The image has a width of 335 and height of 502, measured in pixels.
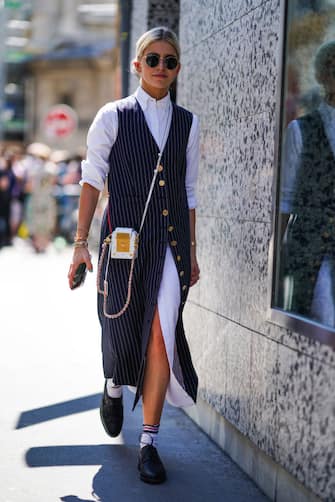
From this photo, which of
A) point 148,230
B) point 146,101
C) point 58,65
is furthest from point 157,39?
point 58,65

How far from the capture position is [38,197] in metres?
20.3

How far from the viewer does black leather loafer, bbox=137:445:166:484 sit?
474 centimetres

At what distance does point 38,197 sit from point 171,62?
15.6 meters

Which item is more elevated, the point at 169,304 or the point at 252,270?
the point at 252,270

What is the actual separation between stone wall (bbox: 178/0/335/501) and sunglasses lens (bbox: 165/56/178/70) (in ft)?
1.25

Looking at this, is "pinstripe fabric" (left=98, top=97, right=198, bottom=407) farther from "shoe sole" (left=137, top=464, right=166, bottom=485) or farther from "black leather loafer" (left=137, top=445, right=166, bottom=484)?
"shoe sole" (left=137, top=464, right=166, bottom=485)

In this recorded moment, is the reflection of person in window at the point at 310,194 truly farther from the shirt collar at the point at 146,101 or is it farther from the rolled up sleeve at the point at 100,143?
the rolled up sleeve at the point at 100,143

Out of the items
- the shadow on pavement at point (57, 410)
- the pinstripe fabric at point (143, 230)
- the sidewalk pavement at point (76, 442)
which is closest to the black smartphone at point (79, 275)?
the pinstripe fabric at point (143, 230)

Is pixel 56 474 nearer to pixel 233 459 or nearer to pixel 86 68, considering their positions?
pixel 233 459

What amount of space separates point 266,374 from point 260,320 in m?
0.27

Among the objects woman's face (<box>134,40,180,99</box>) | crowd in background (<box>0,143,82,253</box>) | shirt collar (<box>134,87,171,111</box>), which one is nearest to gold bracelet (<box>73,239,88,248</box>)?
shirt collar (<box>134,87,171,111</box>)

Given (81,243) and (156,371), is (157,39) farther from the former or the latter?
(156,371)

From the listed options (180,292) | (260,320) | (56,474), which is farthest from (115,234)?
(56,474)

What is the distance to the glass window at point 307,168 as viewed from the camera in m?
4.23
